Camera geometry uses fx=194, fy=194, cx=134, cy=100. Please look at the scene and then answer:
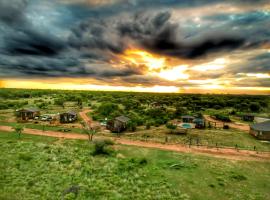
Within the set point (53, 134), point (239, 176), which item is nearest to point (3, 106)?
point (53, 134)

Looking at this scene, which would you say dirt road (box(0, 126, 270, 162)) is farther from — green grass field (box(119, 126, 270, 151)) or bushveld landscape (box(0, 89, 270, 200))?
green grass field (box(119, 126, 270, 151))

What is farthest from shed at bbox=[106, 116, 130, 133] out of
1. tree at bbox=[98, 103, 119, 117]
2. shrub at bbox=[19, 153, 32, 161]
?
shrub at bbox=[19, 153, 32, 161]

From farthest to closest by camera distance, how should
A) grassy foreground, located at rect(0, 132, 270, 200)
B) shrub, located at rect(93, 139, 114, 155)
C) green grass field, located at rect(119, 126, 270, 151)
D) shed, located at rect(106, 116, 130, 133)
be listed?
shed, located at rect(106, 116, 130, 133), green grass field, located at rect(119, 126, 270, 151), shrub, located at rect(93, 139, 114, 155), grassy foreground, located at rect(0, 132, 270, 200)

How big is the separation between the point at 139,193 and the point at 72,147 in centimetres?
1827

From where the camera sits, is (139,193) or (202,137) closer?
(139,193)

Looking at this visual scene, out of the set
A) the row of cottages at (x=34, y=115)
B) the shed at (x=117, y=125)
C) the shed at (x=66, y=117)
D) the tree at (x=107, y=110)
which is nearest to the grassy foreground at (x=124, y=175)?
the shed at (x=117, y=125)

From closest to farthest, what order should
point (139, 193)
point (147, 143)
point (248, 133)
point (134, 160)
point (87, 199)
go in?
1. point (87, 199)
2. point (139, 193)
3. point (134, 160)
4. point (147, 143)
5. point (248, 133)

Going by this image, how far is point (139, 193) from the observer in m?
21.0

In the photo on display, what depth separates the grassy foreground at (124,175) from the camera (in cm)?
2086

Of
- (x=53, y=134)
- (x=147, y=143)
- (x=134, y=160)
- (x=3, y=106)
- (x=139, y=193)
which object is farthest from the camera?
(x=3, y=106)

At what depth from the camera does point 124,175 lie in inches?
977

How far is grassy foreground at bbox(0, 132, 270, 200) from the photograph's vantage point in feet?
68.4

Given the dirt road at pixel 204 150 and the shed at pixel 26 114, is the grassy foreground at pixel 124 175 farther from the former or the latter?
the shed at pixel 26 114

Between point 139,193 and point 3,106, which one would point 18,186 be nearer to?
point 139,193
